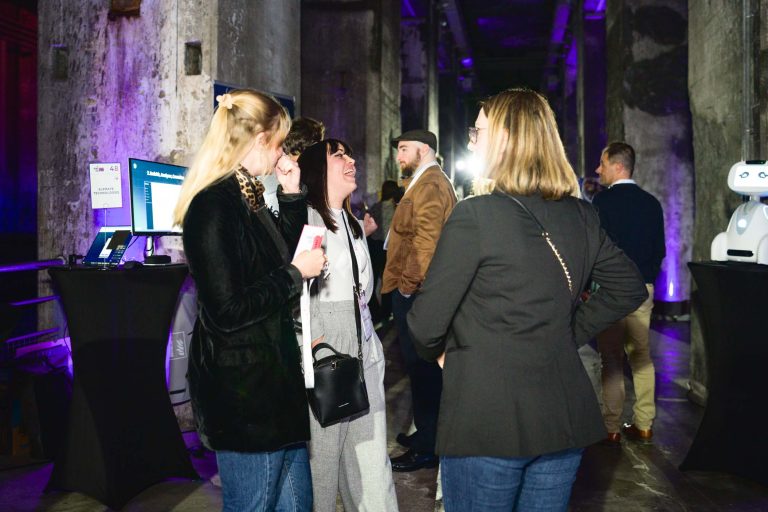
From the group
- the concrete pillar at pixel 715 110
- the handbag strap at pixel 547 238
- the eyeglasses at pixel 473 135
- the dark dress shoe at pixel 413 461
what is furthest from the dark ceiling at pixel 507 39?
the handbag strap at pixel 547 238

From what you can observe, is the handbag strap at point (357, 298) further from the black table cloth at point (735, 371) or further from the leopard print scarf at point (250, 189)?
the black table cloth at point (735, 371)

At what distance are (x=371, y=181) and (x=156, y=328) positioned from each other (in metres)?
6.78

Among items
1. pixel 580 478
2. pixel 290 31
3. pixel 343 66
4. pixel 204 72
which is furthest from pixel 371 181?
pixel 580 478

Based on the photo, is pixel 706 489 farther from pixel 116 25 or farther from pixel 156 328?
pixel 116 25

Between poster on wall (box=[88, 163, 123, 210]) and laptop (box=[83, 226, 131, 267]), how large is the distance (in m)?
0.22

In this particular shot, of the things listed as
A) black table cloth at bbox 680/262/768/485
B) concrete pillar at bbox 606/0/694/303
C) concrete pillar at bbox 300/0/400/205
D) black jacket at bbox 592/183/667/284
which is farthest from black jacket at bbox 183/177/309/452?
concrete pillar at bbox 606/0/694/303

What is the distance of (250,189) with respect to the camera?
1.82 m

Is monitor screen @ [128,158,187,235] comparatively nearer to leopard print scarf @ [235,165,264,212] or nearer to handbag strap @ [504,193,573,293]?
leopard print scarf @ [235,165,264,212]

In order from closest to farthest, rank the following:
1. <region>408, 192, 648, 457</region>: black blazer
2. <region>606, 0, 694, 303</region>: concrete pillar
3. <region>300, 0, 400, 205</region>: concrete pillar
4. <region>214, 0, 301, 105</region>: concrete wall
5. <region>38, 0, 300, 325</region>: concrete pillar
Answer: <region>408, 192, 648, 457</region>: black blazer, <region>38, 0, 300, 325</region>: concrete pillar, <region>214, 0, 301, 105</region>: concrete wall, <region>606, 0, 694, 303</region>: concrete pillar, <region>300, 0, 400, 205</region>: concrete pillar

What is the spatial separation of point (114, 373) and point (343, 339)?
1416mm

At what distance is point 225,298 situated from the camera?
167cm

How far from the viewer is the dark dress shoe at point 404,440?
4.12 m

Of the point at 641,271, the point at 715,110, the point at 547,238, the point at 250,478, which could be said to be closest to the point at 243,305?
the point at 250,478

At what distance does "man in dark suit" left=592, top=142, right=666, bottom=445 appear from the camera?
4.23 meters
